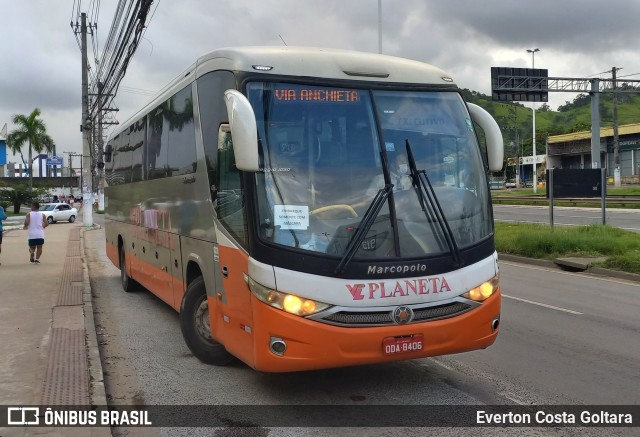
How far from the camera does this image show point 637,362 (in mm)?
6262

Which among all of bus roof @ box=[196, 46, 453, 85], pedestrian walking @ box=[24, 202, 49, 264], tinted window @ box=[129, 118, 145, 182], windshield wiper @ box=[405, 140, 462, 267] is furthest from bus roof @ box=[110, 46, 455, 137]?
pedestrian walking @ box=[24, 202, 49, 264]

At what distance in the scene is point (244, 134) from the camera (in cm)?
453

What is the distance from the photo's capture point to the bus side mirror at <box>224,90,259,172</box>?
4535 millimetres

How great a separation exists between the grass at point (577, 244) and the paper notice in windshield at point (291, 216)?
1034 cm

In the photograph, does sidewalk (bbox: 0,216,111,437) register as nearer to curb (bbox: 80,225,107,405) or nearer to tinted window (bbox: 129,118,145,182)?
curb (bbox: 80,225,107,405)

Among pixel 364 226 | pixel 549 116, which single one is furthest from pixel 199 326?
pixel 549 116

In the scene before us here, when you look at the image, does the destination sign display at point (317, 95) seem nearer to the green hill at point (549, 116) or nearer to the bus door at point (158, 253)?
the bus door at point (158, 253)

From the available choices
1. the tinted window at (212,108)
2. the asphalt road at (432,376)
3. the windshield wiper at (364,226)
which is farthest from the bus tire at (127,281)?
the windshield wiper at (364,226)

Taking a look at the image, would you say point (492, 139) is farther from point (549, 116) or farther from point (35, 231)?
point (549, 116)

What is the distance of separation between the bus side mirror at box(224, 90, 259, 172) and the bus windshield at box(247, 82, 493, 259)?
0.26 m

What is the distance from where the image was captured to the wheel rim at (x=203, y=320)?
6371 millimetres

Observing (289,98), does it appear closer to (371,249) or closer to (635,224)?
(371,249)

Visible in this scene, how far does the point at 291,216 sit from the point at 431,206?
1.20 metres

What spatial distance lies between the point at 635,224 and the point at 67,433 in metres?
22.9
